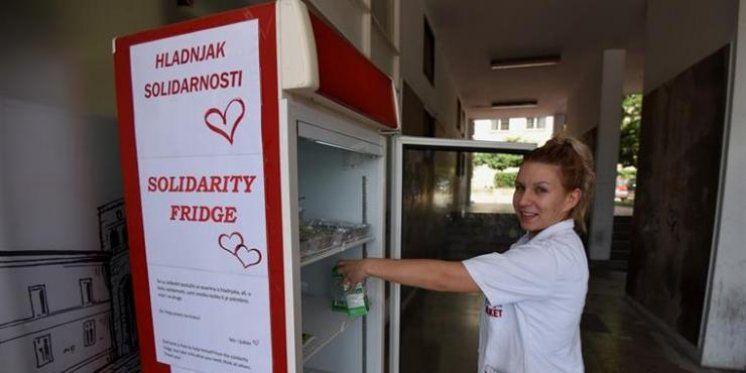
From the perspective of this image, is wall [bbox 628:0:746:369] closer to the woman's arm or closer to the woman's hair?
the woman's hair

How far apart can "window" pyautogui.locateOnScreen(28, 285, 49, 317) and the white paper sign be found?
0.90 feet

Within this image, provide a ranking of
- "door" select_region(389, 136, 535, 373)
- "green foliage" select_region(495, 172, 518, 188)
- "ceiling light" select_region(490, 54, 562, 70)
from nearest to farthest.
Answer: "door" select_region(389, 136, 535, 373)
"green foliage" select_region(495, 172, 518, 188)
"ceiling light" select_region(490, 54, 562, 70)

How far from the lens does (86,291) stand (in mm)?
1158

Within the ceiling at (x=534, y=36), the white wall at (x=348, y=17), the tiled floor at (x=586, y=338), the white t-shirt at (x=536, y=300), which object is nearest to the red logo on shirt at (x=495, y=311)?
the white t-shirt at (x=536, y=300)

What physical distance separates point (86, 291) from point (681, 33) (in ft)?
16.3

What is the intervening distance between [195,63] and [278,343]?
76 cm

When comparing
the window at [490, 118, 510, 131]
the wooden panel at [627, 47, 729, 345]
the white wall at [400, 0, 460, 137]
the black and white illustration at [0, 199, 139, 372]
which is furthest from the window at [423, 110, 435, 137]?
the window at [490, 118, 510, 131]

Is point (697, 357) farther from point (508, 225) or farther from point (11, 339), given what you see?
point (11, 339)

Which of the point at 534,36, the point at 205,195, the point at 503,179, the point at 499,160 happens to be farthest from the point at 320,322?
the point at 534,36

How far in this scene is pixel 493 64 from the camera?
23.3 feet

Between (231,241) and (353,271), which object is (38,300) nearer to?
(231,241)

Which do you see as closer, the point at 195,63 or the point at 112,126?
the point at 195,63

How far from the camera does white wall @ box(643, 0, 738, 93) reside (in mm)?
2990

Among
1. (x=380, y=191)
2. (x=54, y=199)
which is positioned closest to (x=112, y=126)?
(x=54, y=199)
